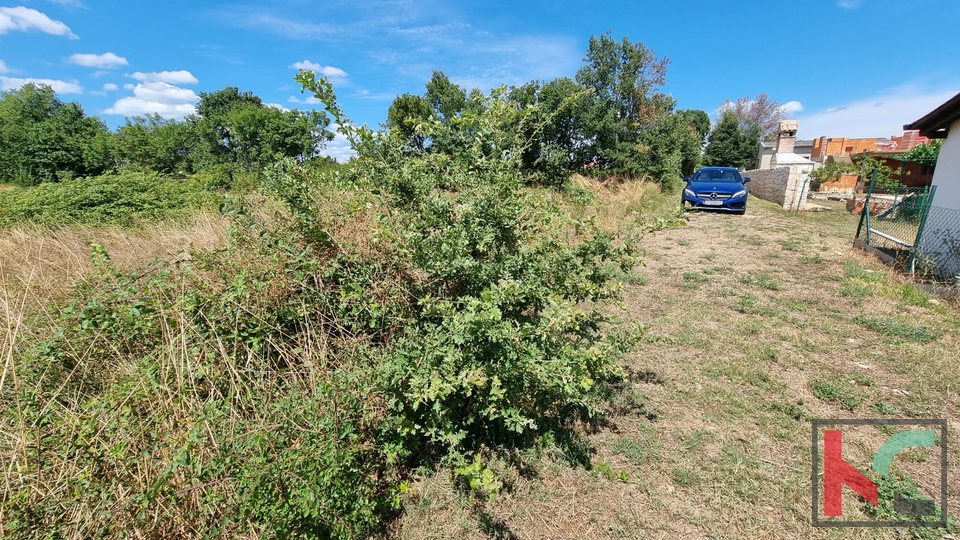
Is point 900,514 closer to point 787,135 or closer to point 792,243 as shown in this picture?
point 792,243

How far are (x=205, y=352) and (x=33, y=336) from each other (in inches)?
43.0

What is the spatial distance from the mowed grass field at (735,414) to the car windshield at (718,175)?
7045mm

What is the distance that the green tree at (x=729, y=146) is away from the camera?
27266mm

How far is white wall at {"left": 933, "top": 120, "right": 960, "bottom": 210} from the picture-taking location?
555cm

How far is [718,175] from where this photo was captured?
11.4m

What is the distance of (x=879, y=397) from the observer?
2.68 meters

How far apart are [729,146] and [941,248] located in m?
26.7

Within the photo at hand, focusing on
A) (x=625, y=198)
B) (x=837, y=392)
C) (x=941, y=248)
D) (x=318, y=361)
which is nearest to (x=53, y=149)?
(x=625, y=198)

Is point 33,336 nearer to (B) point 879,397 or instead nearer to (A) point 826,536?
(A) point 826,536

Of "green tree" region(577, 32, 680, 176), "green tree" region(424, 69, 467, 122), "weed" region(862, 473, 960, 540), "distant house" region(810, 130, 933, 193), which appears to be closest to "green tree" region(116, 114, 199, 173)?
"green tree" region(424, 69, 467, 122)

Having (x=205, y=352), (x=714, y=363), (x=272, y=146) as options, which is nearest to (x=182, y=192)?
(x=205, y=352)

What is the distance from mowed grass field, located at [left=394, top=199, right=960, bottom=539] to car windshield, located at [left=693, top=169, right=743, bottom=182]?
7.05 m

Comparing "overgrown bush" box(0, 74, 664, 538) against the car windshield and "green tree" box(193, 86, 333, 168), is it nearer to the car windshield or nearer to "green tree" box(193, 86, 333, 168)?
the car windshield

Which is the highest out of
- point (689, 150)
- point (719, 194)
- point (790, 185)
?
point (689, 150)
